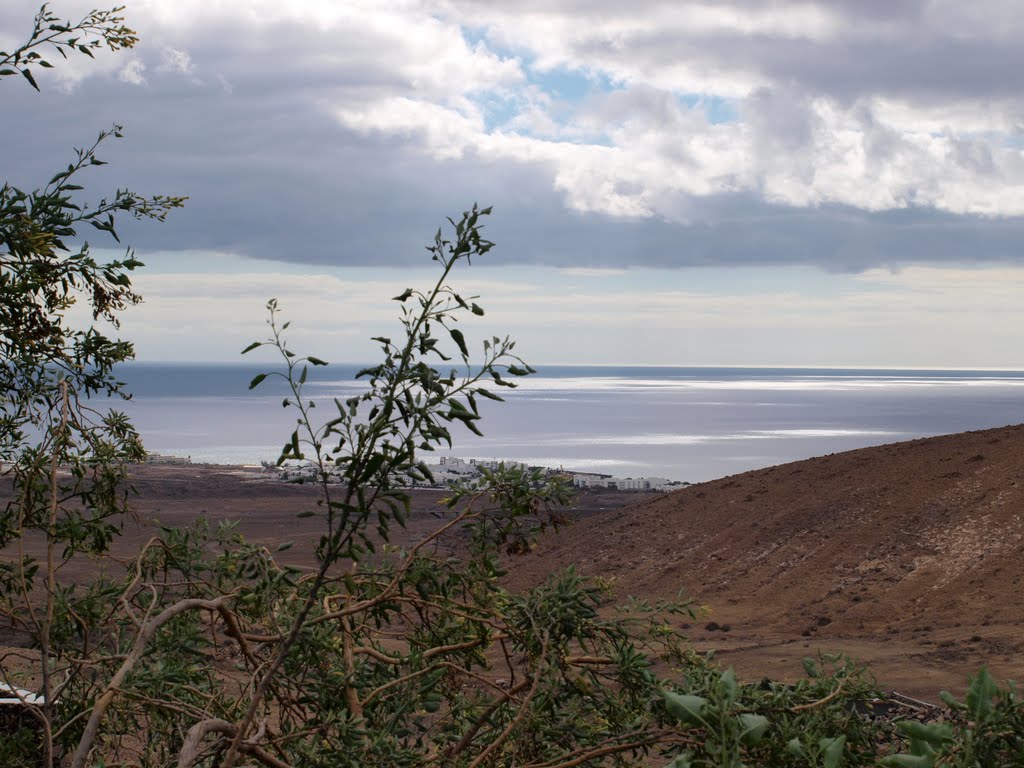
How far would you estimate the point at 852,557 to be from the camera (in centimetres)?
2667

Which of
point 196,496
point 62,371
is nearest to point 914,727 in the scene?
point 62,371

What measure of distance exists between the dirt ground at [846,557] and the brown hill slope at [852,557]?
0.05 m

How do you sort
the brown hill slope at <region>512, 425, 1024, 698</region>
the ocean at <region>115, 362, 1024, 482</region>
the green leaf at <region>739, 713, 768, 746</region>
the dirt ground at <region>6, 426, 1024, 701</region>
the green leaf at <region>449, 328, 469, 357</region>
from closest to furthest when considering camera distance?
the green leaf at <region>739, 713, 768, 746</region>, the green leaf at <region>449, 328, 469, 357</region>, the dirt ground at <region>6, 426, 1024, 701</region>, the brown hill slope at <region>512, 425, 1024, 698</region>, the ocean at <region>115, 362, 1024, 482</region>

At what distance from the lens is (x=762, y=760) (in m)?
3.40

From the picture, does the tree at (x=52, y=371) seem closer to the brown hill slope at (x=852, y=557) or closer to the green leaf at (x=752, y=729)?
the green leaf at (x=752, y=729)

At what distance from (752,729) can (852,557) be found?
26179mm

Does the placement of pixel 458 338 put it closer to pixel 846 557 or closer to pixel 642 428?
pixel 846 557

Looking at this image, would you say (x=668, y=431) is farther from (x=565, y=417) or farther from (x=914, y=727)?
(x=914, y=727)

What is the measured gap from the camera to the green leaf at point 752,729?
83.3 inches

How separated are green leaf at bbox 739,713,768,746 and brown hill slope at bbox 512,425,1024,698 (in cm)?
1565

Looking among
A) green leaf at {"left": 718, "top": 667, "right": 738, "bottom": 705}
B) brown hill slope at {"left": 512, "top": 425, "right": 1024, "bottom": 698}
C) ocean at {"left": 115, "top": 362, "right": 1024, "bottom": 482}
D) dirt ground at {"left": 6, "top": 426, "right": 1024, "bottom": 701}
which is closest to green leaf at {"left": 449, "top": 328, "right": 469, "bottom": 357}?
green leaf at {"left": 718, "top": 667, "right": 738, "bottom": 705}

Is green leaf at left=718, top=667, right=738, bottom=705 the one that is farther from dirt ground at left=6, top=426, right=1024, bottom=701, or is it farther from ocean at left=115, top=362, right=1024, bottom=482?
ocean at left=115, top=362, right=1024, bottom=482

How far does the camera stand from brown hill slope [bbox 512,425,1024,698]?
66.0ft

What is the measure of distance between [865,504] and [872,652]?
10.9 meters
